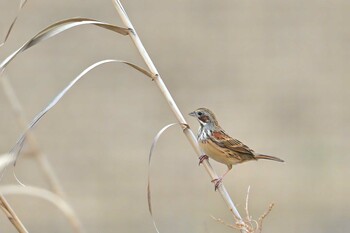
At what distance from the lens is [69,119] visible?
13070mm

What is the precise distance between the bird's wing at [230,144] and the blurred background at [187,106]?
751 cm

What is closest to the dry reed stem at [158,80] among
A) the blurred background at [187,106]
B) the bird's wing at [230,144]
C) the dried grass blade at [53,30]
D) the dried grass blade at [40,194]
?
the dried grass blade at [53,30]

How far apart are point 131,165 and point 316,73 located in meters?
2.76

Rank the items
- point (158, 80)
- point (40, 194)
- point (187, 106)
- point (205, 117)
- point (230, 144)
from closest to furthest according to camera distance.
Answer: point (40, 194) → point (158, 80) → point (205, 117) → point (230, 144) → point (187, 106)

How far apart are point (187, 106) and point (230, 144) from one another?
7869 mm

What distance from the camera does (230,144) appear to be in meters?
5.07

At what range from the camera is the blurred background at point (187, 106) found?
1281cm

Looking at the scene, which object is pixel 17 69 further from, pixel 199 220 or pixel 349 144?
pixel 349 144

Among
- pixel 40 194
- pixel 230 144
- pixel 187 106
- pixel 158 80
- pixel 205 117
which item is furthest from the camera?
pixel 187 106

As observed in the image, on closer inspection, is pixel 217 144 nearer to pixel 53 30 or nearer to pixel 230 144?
pixel 230 144

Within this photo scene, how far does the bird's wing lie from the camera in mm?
5000

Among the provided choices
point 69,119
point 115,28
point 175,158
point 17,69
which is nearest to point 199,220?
point 175,158

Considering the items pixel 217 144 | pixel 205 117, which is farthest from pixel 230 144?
pixel 205 117

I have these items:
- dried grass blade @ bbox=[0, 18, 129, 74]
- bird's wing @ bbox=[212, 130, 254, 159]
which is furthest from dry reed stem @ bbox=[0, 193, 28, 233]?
bird's wing @ bbox=[212, 130, 254, 159]
